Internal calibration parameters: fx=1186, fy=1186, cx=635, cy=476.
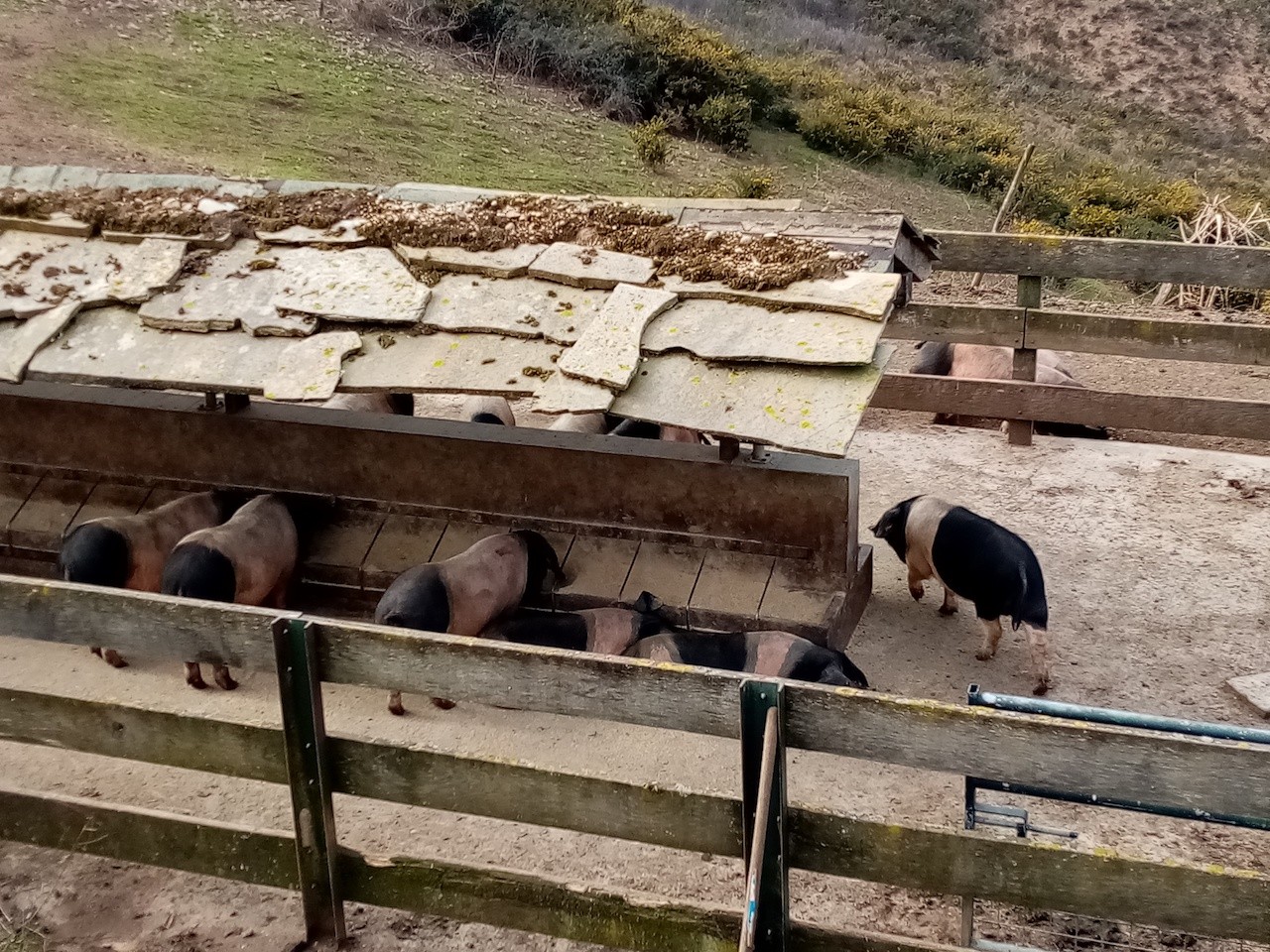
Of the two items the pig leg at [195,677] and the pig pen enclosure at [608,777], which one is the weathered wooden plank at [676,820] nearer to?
the pig pen enclosure at [608,777]

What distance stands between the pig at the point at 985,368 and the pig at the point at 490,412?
3.45 m

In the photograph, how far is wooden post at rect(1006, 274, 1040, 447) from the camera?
26.8 ft

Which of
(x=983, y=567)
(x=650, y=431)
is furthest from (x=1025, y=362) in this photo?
(x=983, y=567)

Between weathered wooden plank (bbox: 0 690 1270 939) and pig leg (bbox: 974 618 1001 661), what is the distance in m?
3.18

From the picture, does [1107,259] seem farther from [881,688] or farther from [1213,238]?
[1213,238]

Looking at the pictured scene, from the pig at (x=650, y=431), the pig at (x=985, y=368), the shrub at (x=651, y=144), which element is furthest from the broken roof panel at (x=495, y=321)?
the shrub at (x=651, y=144)

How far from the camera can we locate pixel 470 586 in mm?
5754

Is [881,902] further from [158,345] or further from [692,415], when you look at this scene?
[158,345]

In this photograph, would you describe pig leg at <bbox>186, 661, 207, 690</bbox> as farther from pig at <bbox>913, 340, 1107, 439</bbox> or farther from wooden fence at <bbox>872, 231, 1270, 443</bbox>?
pig at <bbox>913, 340, 1107, 439</bbox>

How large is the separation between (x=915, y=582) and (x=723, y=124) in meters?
15.9

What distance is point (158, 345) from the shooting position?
216 inches

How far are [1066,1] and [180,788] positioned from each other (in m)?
36.2

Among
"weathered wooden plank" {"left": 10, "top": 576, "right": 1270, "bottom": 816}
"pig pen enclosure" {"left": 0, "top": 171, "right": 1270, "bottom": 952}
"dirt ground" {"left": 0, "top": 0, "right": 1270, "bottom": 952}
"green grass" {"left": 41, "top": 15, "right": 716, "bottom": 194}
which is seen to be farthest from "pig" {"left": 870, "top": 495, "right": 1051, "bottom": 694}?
"green grass" {"left": 41, "top": 15, "right": 716, "bottom": 194}

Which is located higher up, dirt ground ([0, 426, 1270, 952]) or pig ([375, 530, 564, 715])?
pig ([375, 530, 564, 715])
